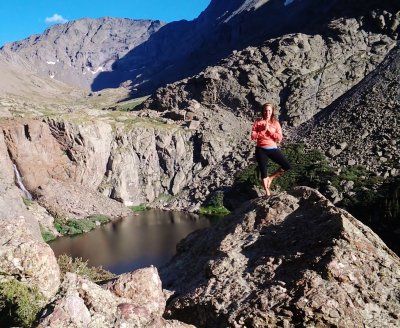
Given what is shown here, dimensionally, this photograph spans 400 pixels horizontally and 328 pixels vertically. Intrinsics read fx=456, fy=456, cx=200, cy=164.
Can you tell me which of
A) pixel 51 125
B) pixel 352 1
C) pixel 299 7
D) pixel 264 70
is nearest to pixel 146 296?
pixel 51 125

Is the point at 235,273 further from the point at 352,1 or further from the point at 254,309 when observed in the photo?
the point at 352,1

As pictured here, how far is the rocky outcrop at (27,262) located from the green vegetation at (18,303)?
0.14 m

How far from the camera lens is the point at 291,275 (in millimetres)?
7898

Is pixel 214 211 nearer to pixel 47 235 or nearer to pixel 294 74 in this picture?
pixel 47 235

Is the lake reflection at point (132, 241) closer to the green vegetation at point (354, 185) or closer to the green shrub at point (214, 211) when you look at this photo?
the green shrub at point (214, 211)

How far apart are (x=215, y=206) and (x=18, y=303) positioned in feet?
294

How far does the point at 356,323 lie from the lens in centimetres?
677

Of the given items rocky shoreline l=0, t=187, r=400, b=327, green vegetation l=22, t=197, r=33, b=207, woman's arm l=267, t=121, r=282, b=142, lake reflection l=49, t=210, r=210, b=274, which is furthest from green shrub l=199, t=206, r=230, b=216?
rocky shoreline l=0, t=187, r=400, b=327

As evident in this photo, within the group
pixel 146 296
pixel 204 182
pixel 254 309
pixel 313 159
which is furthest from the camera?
pixel 204 182

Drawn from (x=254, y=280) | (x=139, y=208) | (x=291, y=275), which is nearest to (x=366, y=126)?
(x=139, y=208)

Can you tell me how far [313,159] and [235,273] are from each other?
87.4m

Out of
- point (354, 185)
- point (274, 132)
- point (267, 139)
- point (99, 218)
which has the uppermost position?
point (274, 132)

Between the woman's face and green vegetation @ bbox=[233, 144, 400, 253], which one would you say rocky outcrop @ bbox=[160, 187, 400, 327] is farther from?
green vegetation @ bbox=[233, 144, 400, 253]

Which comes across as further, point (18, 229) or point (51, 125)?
point (51, 125)
